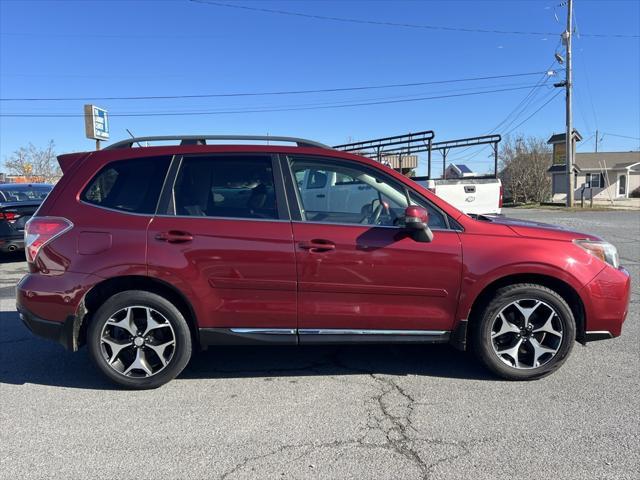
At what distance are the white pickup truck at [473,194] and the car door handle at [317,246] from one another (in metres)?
6.38

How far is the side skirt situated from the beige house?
140ft

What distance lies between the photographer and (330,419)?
11.2ft

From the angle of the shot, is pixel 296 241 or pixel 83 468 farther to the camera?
pixel 296 241

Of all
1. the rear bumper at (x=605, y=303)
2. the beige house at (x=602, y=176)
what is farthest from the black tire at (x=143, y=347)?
the beige house at (x=602, y=176)

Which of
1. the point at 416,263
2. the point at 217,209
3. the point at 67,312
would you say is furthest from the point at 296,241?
the point at 67,312

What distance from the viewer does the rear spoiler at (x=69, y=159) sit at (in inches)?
159

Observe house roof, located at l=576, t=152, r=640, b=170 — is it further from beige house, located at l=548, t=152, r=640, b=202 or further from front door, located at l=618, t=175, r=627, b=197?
front door, located at l=618, t=175, r=627, b=197

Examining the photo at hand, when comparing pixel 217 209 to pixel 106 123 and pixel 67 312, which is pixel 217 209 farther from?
pixel 106 123

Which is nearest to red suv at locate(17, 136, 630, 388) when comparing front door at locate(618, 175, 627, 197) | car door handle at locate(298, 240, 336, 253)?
car door handle at locate(298, 240, 336, 253)

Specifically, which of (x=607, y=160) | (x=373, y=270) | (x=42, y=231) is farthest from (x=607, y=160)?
(x=42, y=231)

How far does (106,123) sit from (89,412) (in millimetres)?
13313

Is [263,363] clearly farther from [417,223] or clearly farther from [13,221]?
[13,221]

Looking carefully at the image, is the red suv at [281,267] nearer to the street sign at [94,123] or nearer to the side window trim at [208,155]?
the side window trim at [208,155]

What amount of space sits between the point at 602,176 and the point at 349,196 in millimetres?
52883
